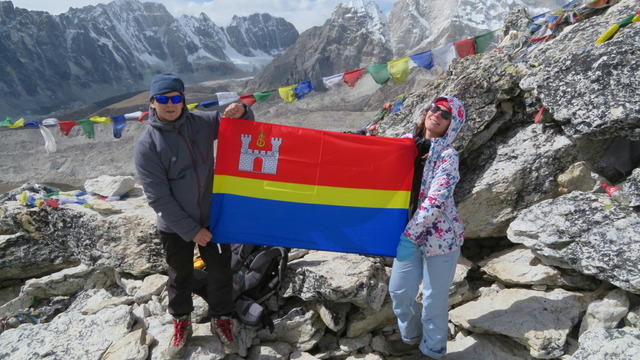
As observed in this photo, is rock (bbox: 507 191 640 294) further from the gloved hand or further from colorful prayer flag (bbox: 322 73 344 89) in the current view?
colorful prayer flag (bbox: 322 73 344 89)

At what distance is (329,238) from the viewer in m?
3.20

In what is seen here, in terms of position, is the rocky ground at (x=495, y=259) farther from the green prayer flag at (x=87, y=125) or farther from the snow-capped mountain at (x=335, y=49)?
the snow-capped mountain at (x=335, y=49)

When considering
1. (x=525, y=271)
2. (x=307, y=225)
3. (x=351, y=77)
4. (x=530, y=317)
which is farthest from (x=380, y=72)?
(x=530, y=317)

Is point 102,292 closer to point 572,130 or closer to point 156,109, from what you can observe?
point 156,109

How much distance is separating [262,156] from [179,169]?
0.70 m

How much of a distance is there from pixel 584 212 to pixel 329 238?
2.42m

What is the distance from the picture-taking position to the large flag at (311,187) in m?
3.10

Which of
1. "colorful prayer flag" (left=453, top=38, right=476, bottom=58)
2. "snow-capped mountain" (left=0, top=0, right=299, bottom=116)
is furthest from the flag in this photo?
"snow-capped mountain" (left=0, top=0, right=299, bottom=116)

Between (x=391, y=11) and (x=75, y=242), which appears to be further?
(x=391, y=11)

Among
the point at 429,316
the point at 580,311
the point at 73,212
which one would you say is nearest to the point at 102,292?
the point at 73,212

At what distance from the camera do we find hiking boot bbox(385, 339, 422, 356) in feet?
10.4

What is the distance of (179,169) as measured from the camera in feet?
9.19

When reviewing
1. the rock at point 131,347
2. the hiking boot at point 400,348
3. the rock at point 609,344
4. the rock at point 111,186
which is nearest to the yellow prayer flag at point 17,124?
the rock at point 111,186

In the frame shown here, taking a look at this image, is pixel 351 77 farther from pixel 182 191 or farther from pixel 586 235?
pixel 182 191
